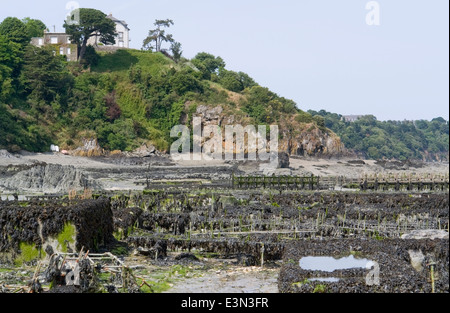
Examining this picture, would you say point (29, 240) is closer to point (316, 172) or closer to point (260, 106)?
point (316, 172)

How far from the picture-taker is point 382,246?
72.2 feet

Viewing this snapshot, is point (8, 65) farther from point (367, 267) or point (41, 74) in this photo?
point (367, 267)

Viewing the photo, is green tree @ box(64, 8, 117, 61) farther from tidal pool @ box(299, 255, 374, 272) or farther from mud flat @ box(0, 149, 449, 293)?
tidal pool @ box(299, 255, 374, 272)

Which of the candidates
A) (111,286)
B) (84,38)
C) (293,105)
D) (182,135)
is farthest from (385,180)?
(84,38)

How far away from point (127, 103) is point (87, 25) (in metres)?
14.6

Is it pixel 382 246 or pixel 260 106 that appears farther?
pixel 260 106

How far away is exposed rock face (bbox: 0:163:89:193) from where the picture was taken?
4794cm

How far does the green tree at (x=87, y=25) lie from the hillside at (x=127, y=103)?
5.06 metres

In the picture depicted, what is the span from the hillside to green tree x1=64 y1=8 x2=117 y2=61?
16.6ft

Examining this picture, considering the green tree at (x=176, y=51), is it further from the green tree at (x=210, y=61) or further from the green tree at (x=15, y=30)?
the green tree at (x=15, y=30)

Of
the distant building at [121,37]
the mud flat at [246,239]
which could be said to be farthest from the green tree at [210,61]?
the mud flat at [246,239]

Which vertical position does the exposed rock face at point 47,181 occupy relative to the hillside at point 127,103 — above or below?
below

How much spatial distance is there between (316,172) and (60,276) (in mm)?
67363

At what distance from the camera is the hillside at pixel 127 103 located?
93.6m
